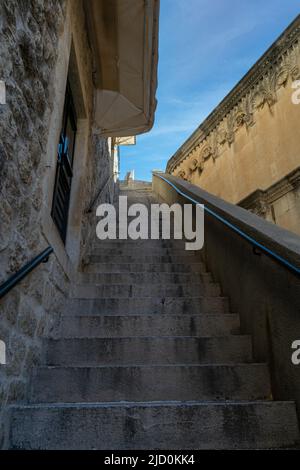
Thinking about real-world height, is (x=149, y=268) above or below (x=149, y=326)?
above

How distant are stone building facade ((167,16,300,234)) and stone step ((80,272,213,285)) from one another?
327 centimetres

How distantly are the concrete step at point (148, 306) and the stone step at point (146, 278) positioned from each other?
54 centimetres

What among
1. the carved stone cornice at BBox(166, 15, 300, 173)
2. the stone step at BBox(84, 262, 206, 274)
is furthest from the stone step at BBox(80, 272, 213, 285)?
the carved stone cornice at BBox(166, 15, 300, 173)

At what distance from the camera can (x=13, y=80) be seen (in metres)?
1.66

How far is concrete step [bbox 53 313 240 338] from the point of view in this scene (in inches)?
101

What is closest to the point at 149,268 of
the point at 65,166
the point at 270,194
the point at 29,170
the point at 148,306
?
the point at 148,306

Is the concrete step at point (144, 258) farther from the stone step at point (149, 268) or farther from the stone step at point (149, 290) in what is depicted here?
the stone step at point (149, 290)

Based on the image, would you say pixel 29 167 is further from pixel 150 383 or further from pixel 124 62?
pixel 124 62

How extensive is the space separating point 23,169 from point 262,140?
24.1 ft

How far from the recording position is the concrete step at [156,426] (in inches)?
63.0

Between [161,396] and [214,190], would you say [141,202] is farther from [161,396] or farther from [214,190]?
[161,396]

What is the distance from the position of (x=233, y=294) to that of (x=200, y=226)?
5.27 ft

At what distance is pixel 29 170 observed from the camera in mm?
1935

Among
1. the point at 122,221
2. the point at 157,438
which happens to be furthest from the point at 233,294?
the point at 122,221
